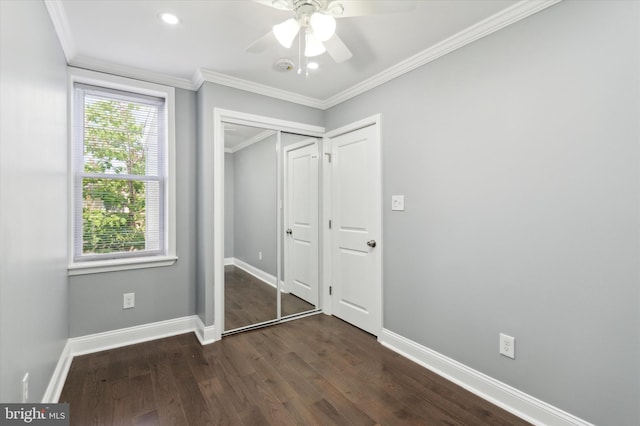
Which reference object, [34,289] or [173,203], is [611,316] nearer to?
[34,289]

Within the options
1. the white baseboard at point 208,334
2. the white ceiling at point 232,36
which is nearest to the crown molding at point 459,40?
the white ceiling at point 232,36

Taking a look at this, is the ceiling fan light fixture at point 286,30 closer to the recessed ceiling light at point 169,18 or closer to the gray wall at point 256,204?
the recessed ceiling light at point 169,18

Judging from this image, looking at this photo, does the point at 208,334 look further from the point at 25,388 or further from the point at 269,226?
the point at 25,388

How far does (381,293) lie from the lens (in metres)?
2.83

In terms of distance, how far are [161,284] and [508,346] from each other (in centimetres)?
296

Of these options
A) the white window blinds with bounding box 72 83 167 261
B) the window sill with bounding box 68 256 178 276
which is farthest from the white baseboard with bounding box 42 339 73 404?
the white window blinds with bounding box 72 83 167 261

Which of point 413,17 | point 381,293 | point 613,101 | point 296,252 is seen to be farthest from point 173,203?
point 613,101

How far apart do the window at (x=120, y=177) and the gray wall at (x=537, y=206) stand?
2.37m

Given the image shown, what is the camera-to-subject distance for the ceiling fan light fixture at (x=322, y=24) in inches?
55.1

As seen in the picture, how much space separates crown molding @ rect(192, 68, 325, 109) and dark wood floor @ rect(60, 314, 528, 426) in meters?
2.47

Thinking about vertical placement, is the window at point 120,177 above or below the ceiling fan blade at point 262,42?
below

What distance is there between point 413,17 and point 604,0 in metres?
0.98

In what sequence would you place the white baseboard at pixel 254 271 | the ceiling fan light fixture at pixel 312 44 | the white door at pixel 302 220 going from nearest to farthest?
the ceiling fan light fixture at pixel 312 44 → the white baseboard at pixel 254 271 → the white door at pixel 302 220

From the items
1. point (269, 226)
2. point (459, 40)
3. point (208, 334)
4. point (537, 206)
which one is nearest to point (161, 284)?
point (208, 334)
